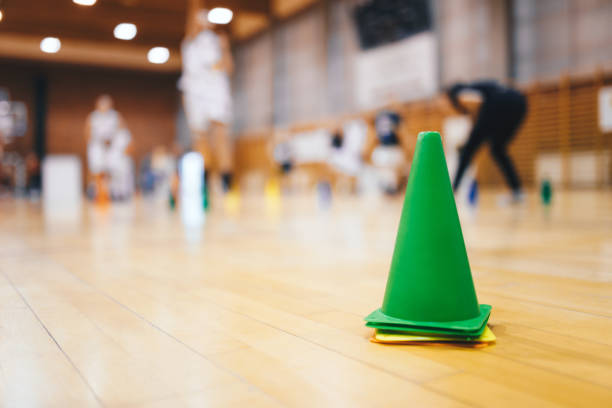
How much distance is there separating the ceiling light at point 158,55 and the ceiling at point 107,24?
26cm

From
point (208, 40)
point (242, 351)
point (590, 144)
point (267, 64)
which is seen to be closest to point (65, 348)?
point (242, 351)

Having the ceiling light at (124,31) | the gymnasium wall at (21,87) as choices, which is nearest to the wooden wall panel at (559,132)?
the ceiling light at (124,31)

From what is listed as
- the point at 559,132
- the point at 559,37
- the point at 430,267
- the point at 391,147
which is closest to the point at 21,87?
the point at 391,147

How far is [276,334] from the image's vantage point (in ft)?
3.63

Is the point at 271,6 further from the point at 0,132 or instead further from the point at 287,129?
the point at 0,132

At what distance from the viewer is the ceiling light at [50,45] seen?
65.1 ft

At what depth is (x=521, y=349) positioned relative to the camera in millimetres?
991

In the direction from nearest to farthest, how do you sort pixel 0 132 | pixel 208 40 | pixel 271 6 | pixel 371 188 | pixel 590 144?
pixel 208 40 → pixel 590 144 → pixel 371 188 → pixel 271 6 → pixel 0 132

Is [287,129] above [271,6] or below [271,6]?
below

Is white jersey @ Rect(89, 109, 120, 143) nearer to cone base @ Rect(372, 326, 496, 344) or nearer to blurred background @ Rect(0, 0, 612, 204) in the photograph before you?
blurred background @ Rect(0, 0, 612, 204)

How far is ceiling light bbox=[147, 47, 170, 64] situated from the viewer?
2064 cm

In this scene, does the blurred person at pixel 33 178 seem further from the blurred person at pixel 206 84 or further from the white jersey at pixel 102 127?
the blurred person at pixel 206 84

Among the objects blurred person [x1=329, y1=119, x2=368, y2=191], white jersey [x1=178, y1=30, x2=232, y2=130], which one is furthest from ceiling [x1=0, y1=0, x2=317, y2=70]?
white jersey [x1=178, y1=30, x2=232, y2=130]

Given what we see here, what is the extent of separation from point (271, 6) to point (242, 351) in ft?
58.1
